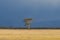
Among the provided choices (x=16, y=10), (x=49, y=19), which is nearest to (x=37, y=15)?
(x=49, y=19)

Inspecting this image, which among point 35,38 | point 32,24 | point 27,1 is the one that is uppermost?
point 27,1

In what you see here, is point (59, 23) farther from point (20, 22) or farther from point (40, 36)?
point (20, 22)

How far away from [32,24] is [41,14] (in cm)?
16

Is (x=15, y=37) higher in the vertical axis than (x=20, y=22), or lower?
lower

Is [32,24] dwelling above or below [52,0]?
below

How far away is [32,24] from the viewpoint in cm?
130

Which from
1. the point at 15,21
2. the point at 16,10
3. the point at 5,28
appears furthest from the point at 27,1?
the point at 5,28

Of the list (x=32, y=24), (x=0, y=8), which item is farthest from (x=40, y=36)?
(x=0, y=8)

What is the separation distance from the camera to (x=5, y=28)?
135cm

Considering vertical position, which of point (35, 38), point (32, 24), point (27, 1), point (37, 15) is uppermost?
point (27, 1)

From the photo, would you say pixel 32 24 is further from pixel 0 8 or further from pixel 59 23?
pixel 0 8

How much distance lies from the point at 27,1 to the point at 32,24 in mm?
288

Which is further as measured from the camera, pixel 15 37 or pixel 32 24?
pixel 32 24

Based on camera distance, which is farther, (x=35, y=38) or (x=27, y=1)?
(x=27, y=1)
